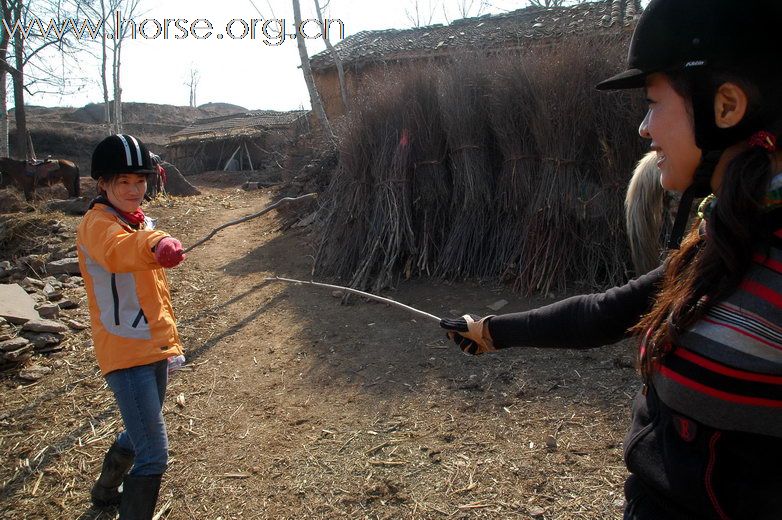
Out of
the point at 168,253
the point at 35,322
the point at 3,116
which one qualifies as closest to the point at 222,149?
the point at 3,116

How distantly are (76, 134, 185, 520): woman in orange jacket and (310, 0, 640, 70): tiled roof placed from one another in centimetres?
1124

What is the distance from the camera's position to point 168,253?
2041 mm

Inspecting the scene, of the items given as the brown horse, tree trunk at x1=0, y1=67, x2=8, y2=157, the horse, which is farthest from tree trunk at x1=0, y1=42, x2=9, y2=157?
the horse

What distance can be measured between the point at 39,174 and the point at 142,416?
1328 cm

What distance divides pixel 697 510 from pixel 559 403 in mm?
2591

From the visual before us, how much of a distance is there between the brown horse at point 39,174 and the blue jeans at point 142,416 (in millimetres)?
12855

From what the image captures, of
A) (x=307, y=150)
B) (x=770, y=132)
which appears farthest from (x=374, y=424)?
(x=307, y=150)

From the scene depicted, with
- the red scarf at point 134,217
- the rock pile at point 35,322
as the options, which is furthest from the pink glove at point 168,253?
the rock pile at point 35,322

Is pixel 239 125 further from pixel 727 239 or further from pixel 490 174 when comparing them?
pixel 727 239

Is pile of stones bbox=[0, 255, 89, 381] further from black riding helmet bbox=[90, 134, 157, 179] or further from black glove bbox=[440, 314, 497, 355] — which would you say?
black glove bbox=[440, 314, 497, 355]

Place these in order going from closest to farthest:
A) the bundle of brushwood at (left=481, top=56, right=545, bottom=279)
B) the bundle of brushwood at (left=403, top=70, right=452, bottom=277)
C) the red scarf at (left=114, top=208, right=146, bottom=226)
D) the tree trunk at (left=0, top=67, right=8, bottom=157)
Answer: the red scarf at (left=114, top=208, right=146, bottom=226), the bundle of brushwood at (left=481, top=56, right=545, bottom=279), the bundle of brushwood at (left=403, top=70, right=452, bottom=277), the tree trunk at (left=0, top=67, right=8, bottom=157)

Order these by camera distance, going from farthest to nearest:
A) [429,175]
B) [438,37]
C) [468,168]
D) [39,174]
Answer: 1. [438,37]
2. [39,174]
3. [429,175]
4. [468,168]

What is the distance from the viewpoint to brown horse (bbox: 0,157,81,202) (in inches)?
519

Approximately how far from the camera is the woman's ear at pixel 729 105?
987 millimetres
